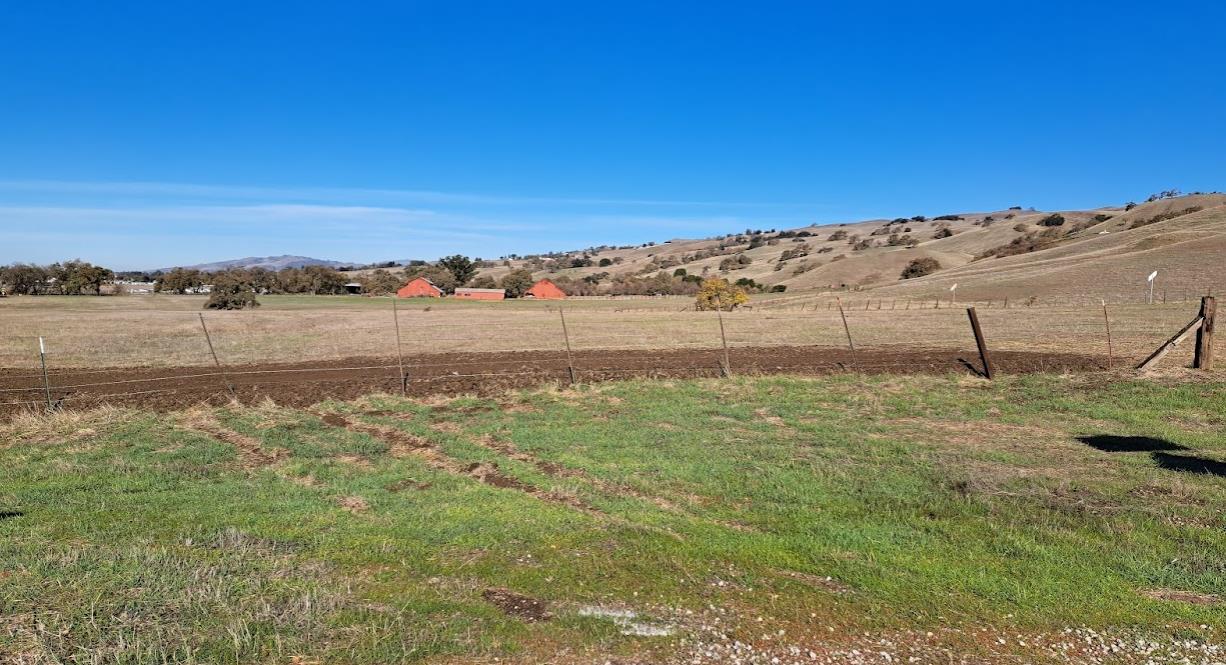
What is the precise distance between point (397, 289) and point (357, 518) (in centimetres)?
11544

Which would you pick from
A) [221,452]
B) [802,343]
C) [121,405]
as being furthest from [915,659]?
[802,343]

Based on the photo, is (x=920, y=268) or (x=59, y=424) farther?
(x=920, y=268)

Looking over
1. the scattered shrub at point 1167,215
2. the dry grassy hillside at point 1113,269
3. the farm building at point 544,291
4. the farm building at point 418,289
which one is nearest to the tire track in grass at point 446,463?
the dry grassy hillside at point 1113,269

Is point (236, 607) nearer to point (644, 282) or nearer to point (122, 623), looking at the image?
point (122, 623)

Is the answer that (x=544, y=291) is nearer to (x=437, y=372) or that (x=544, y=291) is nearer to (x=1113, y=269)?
(x=1113, y=269)

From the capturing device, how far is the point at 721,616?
5.48 m

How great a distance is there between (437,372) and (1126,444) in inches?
666

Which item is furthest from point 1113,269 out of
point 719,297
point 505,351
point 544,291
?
point 544,291

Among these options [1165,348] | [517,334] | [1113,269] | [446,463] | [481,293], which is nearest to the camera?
[446,463]

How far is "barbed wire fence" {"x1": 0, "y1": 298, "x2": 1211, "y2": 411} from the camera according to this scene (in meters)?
19.1

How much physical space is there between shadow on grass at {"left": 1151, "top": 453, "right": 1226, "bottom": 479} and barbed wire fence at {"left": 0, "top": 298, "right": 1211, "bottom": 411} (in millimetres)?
9693

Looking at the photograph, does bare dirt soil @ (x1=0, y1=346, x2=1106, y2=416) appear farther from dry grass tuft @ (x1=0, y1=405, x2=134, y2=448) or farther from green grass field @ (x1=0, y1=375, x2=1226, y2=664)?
green grass field @ (x1=0, y1=375, x2=1226, y2=664)

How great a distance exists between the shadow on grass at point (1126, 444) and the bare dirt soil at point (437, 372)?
7718 millimetres

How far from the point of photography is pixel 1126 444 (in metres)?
11.5
